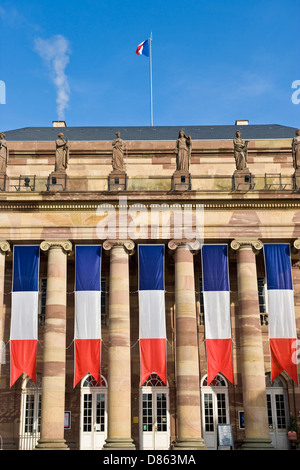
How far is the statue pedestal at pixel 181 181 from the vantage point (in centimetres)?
3341

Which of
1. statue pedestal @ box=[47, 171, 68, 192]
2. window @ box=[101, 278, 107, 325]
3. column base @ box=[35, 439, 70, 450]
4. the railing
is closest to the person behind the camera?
column base @ box=[35, 439, 70, 450]

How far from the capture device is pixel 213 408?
33281mm

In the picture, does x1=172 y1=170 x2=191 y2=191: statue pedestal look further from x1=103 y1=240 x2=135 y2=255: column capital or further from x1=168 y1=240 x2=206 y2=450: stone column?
x1=103 y1=240 x2=135 y2=255: column capital

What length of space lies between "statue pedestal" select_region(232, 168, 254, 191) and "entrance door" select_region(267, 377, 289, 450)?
1080cm

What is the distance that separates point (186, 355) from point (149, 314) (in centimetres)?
276

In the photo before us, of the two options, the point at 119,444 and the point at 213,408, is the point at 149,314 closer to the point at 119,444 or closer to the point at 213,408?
the point at 119,444

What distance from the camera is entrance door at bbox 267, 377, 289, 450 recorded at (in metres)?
32.7

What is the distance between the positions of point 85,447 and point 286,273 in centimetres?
1395

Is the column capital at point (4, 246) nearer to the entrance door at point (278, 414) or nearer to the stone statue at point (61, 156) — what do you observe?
the stone statue at point (61, 156)

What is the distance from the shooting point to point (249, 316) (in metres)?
31.4

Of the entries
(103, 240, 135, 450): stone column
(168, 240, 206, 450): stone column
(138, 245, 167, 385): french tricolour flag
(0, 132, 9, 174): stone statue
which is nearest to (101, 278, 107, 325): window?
(103, 240, 135, 450): stone column

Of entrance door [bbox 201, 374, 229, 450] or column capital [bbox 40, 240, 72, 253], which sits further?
entrance door [bbox 201, 374, 229, 450]

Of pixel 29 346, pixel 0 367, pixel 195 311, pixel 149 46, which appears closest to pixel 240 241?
pixel 195 311

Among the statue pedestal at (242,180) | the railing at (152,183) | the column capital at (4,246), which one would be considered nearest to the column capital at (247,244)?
the statue pedestal at (242,180)
